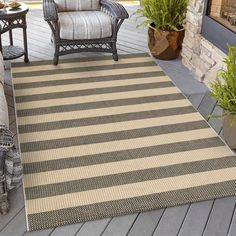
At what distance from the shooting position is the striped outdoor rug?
2.17 metres

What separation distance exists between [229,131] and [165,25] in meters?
1.54

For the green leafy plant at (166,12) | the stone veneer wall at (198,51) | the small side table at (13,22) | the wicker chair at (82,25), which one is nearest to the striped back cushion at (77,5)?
the wicker chair at (82,25)

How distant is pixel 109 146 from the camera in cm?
260

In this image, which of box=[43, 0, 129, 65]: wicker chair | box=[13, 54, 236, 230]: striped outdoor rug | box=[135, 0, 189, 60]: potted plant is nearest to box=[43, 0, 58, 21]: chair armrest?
box=[43, 0, 129, 65]: wicker chair

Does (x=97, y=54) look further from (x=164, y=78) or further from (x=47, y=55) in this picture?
(x=164, y=78)

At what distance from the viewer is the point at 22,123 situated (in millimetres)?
2789

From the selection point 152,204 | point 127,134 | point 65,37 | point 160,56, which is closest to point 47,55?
point 65,37

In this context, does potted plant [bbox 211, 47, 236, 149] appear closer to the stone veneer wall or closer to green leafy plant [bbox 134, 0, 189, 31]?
the stone veneer wall

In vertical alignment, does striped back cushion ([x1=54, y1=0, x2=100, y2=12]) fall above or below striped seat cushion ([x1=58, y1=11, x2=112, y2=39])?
above

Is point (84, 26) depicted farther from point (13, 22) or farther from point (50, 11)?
point (13, 22)

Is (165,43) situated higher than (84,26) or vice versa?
(84,26)

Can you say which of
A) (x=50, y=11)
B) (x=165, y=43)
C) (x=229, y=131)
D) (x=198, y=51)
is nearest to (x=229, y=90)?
(x=229, y=131)

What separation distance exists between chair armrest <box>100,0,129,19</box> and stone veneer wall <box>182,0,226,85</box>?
62 centimetres

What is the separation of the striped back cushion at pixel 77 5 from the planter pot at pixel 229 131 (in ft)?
6.36
